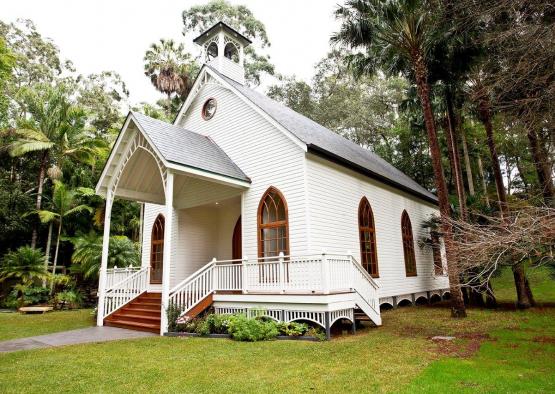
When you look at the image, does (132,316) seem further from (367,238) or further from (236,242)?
(367,238)

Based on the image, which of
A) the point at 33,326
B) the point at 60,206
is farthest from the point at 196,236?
the point at 60,206

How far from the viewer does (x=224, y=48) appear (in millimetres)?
16000

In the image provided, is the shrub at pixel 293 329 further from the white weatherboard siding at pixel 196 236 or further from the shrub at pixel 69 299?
the shrub at pixel 69 299

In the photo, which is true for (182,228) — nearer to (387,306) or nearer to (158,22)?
A: (387,306)

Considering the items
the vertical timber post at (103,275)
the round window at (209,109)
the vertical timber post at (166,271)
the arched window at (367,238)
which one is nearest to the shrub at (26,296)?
the vertical timber post at (103,275)

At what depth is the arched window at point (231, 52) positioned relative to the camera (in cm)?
1639

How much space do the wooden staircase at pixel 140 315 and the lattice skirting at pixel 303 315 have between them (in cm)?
260

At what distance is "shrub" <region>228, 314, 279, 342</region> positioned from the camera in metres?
8.65

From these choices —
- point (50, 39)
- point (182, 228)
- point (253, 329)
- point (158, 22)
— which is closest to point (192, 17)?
point (158, 22)

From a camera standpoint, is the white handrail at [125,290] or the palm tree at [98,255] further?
the palm tree at [98,255]

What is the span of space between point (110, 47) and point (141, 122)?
3959cm

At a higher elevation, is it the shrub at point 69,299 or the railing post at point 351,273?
the railing post at point 351,273

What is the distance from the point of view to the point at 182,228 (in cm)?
1461

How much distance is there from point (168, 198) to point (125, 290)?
15.0 ft
